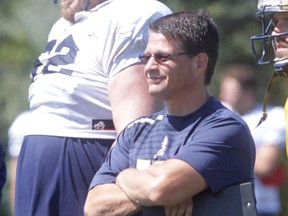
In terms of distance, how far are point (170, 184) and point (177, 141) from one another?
21 cm

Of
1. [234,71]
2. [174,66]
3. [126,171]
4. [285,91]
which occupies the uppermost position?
[174,66]

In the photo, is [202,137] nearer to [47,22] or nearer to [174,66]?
[174,66]

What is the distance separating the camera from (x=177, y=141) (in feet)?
15.5

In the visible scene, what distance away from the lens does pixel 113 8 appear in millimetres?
5137

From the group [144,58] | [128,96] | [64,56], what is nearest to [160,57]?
[144,58]

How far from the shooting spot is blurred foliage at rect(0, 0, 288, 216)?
11.4 meters

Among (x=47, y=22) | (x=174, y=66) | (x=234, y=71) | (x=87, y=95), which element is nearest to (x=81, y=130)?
(x=87, y=95)

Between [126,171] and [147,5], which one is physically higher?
[147,5]

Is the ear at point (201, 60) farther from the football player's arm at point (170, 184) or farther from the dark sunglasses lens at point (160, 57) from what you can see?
the football player's arm at point (170, 184)

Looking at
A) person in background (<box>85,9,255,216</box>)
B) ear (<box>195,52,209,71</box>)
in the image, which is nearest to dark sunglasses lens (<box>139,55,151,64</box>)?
person in background (<box>85,9,255,216</box>)

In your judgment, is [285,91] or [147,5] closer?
[147,5]

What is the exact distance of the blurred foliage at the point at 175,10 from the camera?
11.4 metres

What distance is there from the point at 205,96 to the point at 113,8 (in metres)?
0.62

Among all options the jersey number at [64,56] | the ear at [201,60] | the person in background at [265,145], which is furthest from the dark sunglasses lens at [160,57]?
the person in background at [265,145]
